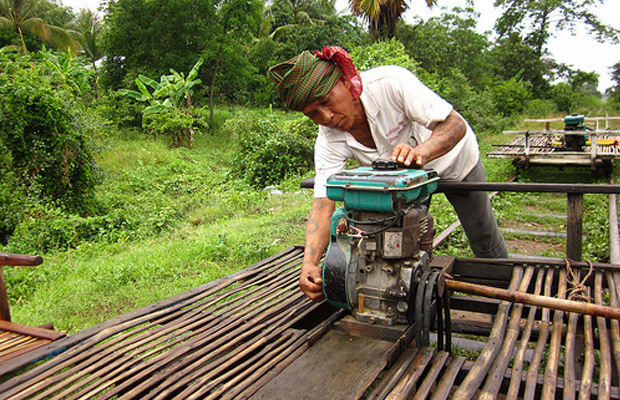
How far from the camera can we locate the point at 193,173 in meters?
10.6

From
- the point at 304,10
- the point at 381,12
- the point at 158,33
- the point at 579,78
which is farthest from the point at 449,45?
the point at 579,78

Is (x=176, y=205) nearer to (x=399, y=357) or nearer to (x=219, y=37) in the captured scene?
(x=399, y=357)

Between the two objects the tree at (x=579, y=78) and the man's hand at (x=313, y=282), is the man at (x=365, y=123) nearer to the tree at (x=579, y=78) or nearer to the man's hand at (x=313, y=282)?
the man's hand at (x=313, y=282)

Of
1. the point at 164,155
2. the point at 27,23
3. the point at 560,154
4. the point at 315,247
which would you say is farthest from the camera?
the point at 27,23

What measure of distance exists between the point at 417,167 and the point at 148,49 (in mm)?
16014

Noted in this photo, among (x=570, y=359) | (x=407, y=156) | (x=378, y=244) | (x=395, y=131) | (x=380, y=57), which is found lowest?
(x=570, y=359)

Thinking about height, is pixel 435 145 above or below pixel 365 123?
below

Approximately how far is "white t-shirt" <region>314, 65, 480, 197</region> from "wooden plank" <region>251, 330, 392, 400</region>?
0.88 meters

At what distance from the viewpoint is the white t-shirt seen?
2.31 metres

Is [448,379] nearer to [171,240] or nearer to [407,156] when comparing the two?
[407,156]

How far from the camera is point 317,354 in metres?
1.95

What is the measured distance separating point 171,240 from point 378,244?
13.4ft

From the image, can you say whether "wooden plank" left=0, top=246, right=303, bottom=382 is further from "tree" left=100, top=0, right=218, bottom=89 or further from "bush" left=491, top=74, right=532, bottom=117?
"bush" left=491, top=74, right=532, bottom=117

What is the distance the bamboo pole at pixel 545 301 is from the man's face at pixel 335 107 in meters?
1.05
